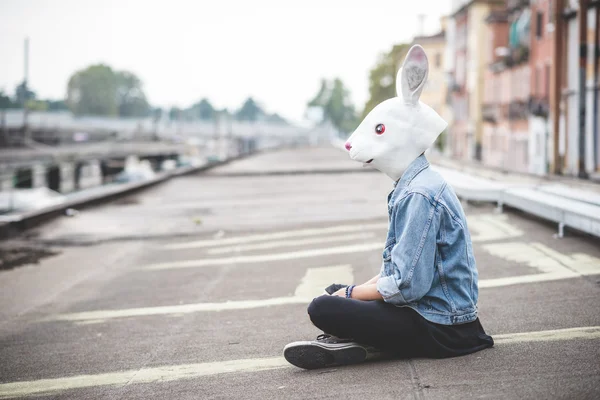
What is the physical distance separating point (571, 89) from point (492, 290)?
17802 mm

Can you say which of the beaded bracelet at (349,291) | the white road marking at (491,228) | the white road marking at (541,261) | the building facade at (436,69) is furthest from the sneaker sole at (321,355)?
the building facade at (436,69)

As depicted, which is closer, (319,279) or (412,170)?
(412,170)

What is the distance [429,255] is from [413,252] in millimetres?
98

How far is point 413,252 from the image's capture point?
4555 millimetres

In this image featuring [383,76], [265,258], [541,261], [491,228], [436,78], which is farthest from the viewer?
[383,76]

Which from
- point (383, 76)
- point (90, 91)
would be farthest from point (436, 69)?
point (90, 91)

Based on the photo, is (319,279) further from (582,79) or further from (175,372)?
(582,79)

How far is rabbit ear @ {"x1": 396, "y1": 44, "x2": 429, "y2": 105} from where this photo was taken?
4.70 meters

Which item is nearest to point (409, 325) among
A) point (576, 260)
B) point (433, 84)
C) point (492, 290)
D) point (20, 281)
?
point (492, 290)

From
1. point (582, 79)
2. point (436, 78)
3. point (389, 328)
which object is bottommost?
point (389, 328)

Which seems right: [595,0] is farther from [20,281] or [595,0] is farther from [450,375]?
[450,375]

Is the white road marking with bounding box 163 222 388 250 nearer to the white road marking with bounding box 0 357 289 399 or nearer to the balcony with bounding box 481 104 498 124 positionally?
the white road marking with bounding box 0 357 289 399

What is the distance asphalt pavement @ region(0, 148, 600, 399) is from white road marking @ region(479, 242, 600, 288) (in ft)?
0.07

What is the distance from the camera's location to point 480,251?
9438mm
